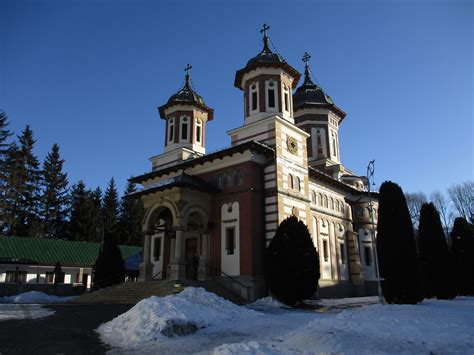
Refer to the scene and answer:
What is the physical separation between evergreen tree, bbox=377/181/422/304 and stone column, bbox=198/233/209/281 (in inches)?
385

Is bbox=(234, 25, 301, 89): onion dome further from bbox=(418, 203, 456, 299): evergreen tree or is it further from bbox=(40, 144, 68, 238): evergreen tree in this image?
bbox=(40, 144, 68, 238): evergreen tree

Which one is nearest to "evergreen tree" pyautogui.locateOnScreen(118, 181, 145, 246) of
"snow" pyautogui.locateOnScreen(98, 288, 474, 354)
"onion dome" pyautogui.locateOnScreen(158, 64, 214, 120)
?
"onion dome" pyautogui.locateOnScreen(158, 64, 214, 120)

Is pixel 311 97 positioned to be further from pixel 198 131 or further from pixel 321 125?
pixel 198 131

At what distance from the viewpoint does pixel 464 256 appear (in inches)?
1108

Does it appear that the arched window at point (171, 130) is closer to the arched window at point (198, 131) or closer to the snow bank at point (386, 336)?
the arched window at point (198, 131)

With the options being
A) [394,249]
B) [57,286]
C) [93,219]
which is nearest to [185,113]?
[57,286]

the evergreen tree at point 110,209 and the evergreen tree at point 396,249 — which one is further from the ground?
the evergreen tree at point 110,209

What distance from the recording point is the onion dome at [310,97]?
36.5 metres

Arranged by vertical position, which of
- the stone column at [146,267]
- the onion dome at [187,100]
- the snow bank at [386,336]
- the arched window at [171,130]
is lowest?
the snow bank at [386,336]

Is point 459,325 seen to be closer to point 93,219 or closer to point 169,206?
point 169,206

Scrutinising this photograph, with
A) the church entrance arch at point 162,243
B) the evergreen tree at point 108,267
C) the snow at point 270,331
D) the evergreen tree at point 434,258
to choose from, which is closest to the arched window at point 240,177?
the church entrance arch at point 162,243

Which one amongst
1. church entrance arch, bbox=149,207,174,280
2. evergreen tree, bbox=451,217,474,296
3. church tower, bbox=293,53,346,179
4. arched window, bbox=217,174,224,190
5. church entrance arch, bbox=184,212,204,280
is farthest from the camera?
church tower, bbox=293,53,346,179

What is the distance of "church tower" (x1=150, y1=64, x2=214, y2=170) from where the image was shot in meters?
30.8

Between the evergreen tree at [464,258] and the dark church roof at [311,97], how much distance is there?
15.7 meters
